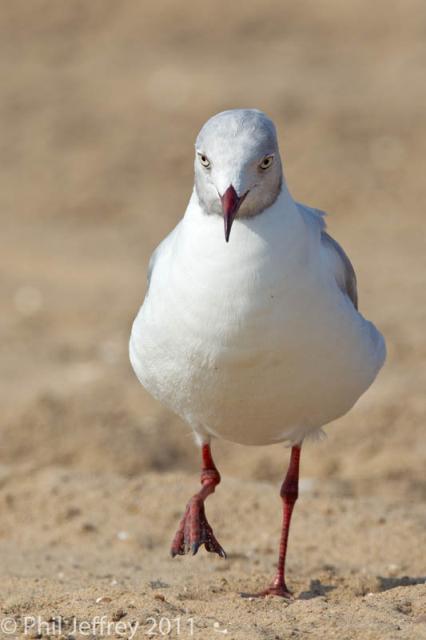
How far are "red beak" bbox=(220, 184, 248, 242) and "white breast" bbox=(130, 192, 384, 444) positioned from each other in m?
0.20

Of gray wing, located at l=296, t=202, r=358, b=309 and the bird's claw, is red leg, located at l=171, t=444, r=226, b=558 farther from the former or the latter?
gray wing, located at l=296, t=202, r=358, b=309

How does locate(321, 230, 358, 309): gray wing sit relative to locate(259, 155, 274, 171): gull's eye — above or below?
below

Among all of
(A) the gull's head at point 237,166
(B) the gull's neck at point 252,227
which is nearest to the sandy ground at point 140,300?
(B) the gull's neck at point 252,227

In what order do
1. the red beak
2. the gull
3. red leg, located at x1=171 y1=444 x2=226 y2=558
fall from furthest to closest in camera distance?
red leg, located at x1=171 y1=444 x2=226 y2=558
the gull
the red beak

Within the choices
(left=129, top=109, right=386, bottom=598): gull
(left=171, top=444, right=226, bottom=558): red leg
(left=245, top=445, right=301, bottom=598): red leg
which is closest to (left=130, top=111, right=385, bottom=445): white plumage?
(left=129, top=109, right=386, bottom=598): gull

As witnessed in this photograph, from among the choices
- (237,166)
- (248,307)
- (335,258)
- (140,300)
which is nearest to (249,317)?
(248,307)

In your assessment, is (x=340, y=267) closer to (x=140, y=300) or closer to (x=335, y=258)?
(x=335, y=258)

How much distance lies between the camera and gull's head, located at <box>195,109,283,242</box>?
4863mm

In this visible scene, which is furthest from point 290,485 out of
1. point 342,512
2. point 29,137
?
point 29,137

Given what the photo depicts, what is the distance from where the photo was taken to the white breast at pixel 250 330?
5.00 m

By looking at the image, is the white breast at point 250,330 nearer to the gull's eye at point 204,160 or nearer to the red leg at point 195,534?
the gull's eye at point 204,160

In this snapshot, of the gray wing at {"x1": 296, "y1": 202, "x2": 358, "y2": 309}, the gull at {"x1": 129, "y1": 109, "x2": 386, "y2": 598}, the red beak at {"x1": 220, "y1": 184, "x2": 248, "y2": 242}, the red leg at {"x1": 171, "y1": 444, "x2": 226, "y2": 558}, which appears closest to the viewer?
the red beak at {"x1": 220, "y1": 184, "x2": 248, "y2": 242}

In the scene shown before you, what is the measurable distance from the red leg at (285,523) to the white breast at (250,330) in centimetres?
63

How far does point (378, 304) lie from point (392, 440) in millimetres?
3293
